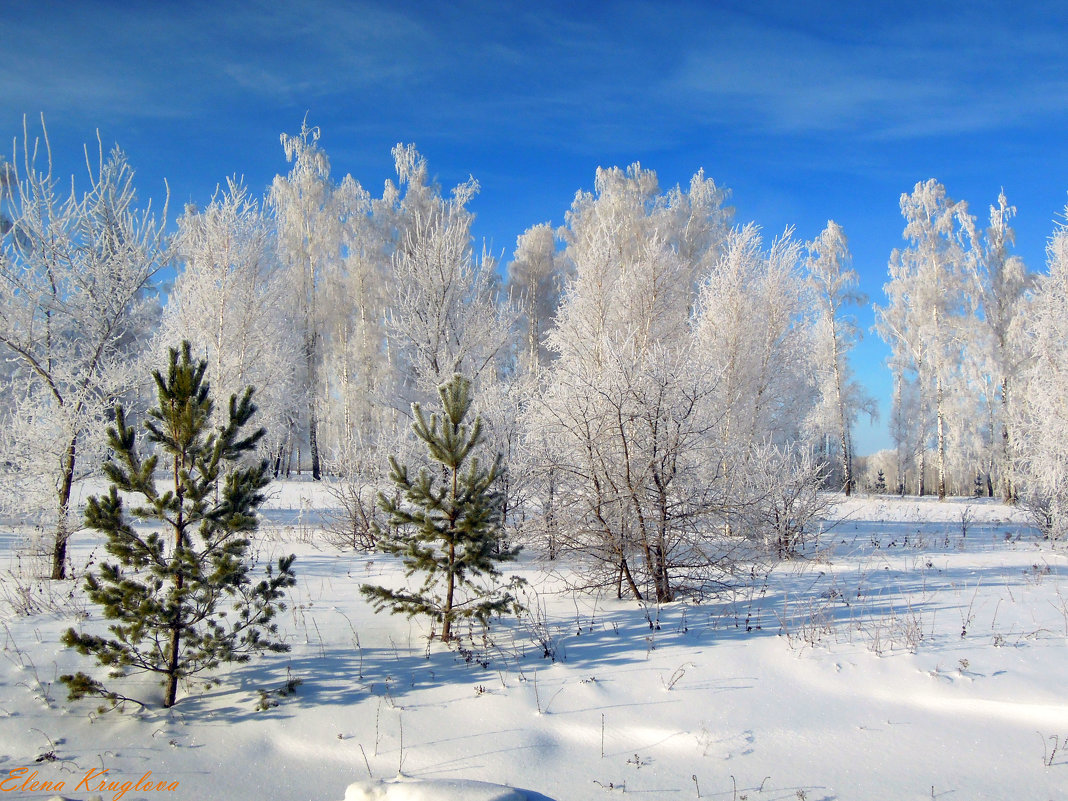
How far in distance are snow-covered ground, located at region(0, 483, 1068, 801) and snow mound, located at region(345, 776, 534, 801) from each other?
0.04 ft

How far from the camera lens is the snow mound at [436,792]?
3.12m

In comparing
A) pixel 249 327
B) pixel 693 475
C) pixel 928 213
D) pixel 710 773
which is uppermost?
pixel 928 213

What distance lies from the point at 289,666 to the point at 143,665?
1144 millimetres

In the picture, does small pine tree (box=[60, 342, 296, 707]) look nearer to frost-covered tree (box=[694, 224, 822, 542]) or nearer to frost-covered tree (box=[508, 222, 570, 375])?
frost-covered tree (box=[694, 224, 822, 542])

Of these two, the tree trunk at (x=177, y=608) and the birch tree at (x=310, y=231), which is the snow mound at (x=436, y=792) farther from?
the birch tree at (x=310, y=231)

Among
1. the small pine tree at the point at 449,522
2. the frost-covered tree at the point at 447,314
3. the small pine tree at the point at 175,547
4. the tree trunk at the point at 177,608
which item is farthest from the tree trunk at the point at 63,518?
the frost-covered tree at the point at 447,314

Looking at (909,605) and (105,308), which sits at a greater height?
(105,308)

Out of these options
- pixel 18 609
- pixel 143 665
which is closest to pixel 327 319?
pixel 18 609

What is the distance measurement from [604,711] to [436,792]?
70.7 inches

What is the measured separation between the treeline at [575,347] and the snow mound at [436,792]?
3751 millimetres

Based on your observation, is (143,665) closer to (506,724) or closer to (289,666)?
(289,666)

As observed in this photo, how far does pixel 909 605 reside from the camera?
6156 millimetres

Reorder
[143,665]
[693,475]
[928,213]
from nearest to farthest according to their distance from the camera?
[143,665], [693,475], [928,213]

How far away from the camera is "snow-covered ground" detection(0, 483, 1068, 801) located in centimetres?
378
